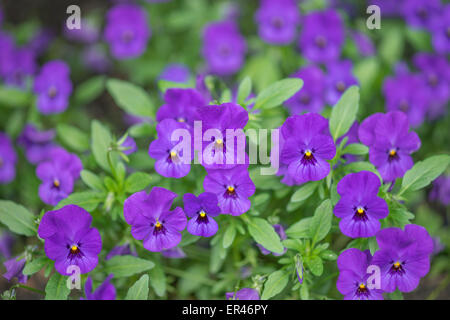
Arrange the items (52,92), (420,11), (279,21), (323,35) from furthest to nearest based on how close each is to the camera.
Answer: (279,21), (420,11), (323,35), (52,92)

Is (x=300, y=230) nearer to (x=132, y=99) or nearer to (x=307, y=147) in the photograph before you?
(x=307, y=147)

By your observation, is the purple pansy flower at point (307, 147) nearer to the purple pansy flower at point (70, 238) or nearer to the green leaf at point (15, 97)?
the purple pansy flower at point (70, 238)

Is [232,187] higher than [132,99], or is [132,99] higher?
[132,99]

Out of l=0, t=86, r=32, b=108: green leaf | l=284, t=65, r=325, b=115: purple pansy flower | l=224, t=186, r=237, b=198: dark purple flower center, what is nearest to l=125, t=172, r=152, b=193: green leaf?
l=224, t=186, r=237, b=198: dark purple flower center

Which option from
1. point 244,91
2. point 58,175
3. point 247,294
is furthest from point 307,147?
point 58,175

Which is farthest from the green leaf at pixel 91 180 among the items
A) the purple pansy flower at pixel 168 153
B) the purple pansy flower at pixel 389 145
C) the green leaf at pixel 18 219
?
the purple pansy flower at pixel 389 145

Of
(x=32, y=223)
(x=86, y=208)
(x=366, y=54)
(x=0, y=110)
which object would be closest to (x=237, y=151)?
(x=86, y=208)
